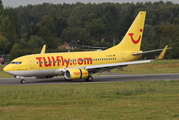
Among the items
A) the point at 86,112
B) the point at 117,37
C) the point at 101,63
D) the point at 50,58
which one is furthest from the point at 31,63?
the point at 117,37

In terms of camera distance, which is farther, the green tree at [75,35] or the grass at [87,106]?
→ the green tree at [75,35]

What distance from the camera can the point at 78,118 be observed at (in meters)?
13.7

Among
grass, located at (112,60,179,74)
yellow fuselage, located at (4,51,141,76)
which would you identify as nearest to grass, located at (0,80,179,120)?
yellow fuselage, located at (4,51,141,76)

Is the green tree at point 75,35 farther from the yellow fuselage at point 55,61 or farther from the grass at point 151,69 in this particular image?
the yellow fuselage at point 55,61

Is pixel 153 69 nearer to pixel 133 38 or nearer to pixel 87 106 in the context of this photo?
pixel 133 38

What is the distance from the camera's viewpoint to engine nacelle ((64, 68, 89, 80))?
1385 inches

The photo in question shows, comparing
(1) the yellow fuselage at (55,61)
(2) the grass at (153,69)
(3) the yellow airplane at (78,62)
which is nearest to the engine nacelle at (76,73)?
(3) the yellow airplane at (78,62)

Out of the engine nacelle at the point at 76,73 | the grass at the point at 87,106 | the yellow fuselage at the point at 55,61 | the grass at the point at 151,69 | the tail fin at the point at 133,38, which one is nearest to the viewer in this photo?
the grass at the point at 87,106

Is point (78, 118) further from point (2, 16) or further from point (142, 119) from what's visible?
point (2, 16)

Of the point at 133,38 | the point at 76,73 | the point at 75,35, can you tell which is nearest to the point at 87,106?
the point at 76,73

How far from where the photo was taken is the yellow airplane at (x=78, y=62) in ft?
115

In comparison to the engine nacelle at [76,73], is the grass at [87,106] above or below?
above

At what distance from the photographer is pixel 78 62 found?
38.4 meters

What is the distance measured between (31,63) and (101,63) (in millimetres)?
9927
